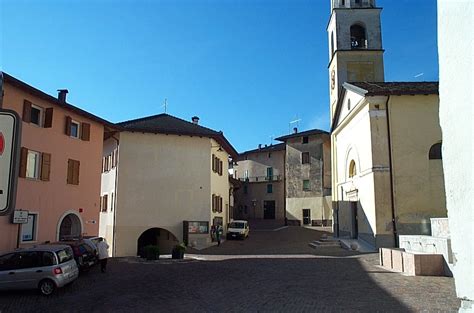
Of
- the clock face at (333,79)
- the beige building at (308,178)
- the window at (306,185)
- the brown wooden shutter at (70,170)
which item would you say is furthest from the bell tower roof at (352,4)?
the brown wooden shutter at (70,170)

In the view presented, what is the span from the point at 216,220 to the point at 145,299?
20.7 metres

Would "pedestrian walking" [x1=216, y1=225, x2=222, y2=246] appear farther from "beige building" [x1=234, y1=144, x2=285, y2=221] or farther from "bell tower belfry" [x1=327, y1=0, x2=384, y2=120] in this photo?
"beige building" [x1=234, y1=144, x2=285, y2=221]

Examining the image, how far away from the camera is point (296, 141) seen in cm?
5250

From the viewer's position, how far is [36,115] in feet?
67.5

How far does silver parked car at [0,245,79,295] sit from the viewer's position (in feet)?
44.0

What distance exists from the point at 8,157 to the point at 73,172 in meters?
21.7

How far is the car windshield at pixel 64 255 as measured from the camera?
46.3 feet

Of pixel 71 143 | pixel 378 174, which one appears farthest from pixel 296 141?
pixel 71 143

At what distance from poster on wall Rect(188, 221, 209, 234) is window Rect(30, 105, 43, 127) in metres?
13.2

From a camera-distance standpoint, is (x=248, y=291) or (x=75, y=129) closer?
(x=248, y=291)

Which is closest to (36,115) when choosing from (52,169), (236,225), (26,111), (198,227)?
(26,111)

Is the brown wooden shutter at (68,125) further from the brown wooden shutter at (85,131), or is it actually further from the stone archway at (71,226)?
the stone archway at (71,226)

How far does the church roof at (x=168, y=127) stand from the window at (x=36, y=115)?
8983 mm

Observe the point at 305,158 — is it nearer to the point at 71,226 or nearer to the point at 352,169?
the point at 352,169
